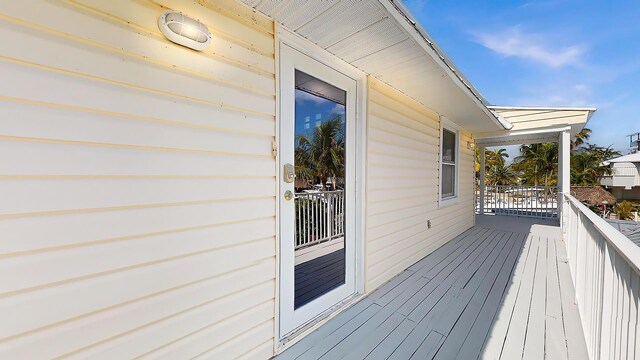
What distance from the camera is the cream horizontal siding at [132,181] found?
37.2 inches

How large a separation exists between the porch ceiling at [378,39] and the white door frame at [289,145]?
83 millimetres

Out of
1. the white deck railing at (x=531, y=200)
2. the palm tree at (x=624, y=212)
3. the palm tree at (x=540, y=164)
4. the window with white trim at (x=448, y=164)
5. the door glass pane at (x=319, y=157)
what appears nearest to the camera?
the door glass pane at (x=319, y=157)

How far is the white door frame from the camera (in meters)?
1.77

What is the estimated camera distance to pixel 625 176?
1970 cm

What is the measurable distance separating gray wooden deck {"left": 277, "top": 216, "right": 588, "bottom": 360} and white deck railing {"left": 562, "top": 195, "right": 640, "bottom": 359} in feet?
0.98

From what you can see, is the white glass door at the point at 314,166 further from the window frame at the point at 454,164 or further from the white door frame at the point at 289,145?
the window frame at the point at 454,164

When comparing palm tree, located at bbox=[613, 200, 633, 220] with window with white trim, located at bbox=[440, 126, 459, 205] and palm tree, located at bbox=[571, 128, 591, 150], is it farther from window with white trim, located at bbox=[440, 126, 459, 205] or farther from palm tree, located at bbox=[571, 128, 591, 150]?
window with white trim, located at bbox=[440, 126, 459, 205]

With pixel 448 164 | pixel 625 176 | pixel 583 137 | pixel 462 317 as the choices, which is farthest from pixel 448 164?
pixel 583 137

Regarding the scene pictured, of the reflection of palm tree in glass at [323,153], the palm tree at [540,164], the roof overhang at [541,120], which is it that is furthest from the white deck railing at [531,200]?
the palm tree at [540,164]

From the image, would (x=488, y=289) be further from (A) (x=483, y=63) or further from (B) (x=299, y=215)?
(A) (x=483, y=63)

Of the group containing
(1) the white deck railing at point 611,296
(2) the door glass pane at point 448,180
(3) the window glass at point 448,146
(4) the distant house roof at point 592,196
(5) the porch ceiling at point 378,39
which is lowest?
(4) the distant house roof at point 592,196

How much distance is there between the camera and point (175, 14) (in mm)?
1258

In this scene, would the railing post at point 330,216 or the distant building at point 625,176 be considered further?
the distant building at point 625,176

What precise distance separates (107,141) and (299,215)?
7.39ft
